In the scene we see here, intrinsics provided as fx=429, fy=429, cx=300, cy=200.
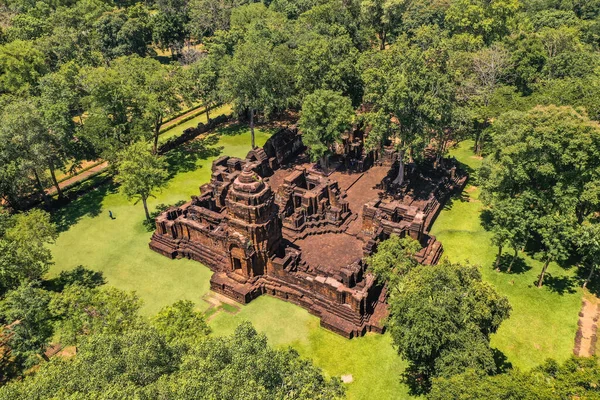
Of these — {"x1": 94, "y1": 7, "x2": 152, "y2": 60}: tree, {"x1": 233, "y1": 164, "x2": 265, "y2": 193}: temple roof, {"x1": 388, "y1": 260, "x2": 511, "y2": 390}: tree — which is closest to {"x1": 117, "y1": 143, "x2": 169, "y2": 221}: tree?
{"x1": 233, "y1": 164, "x2": 265, "y2": 193}: temple roof

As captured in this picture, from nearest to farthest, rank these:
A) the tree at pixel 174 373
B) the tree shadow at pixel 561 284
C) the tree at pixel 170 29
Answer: the tree at pixel 174 373 → the tree shadow at pixel 561 284 → the tree at pixel 170 29

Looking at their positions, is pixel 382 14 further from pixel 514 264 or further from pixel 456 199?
pixel 514 264

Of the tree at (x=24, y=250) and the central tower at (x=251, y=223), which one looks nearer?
the tree at (x=24, y=250)

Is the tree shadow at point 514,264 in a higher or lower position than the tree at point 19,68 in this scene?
lower

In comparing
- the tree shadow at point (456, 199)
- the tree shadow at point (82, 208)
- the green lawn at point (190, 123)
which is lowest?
the green lawn at point (190, 123)

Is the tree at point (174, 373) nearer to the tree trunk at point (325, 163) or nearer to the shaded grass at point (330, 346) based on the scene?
the shaded grass at point (330, 346)

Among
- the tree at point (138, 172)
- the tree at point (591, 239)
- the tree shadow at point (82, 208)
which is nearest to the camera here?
the tree at point (591, 239)

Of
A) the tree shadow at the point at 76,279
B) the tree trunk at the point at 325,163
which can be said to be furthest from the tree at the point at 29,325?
the tree trunk at the point at 325,163
